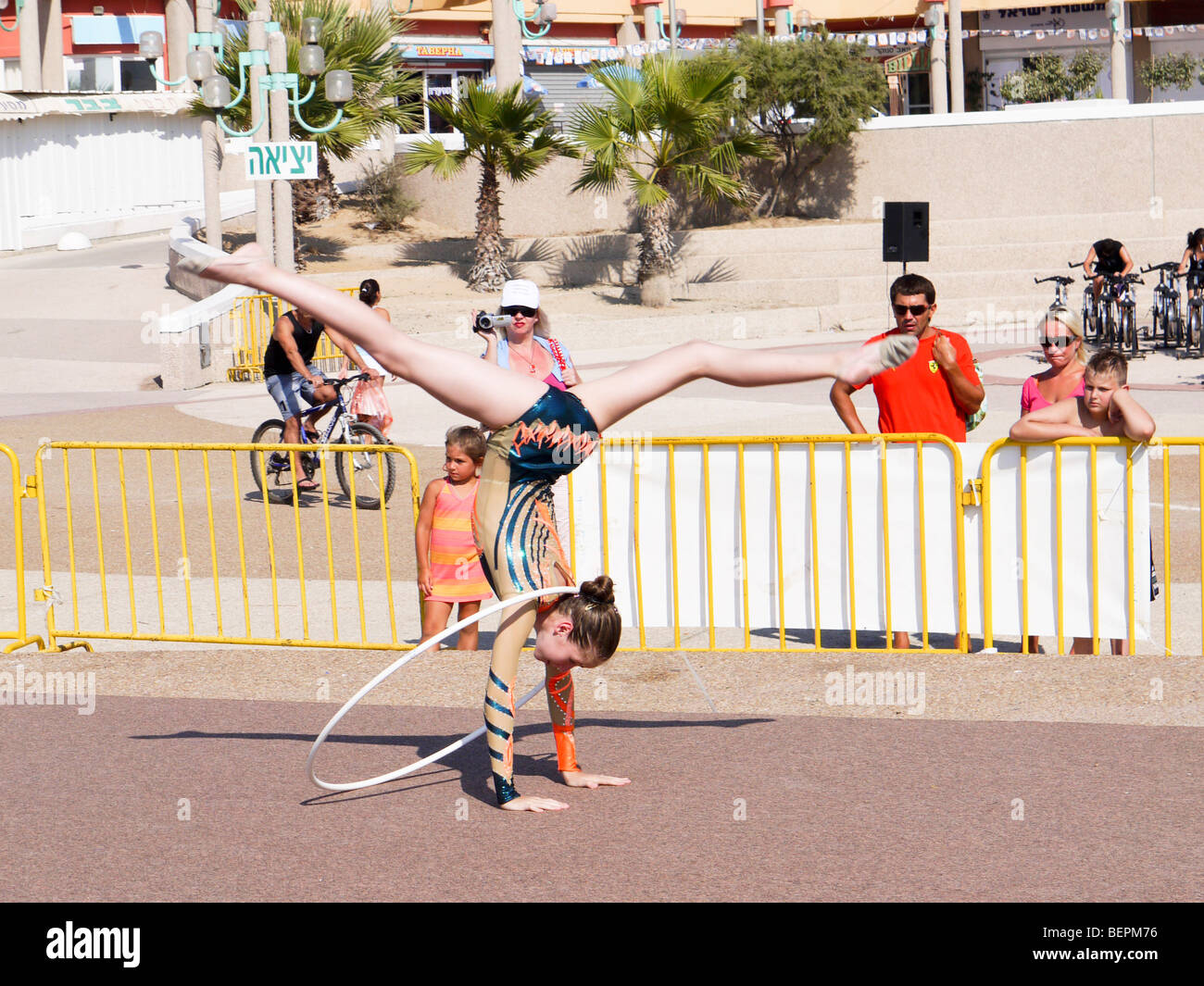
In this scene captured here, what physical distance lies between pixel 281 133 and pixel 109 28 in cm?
2703

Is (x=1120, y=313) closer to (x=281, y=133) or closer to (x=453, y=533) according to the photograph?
(x=281, y=133)

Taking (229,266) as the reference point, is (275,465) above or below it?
below

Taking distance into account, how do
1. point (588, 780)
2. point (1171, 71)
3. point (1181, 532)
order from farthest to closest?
point (1171, 71) < point (1181, 532) < point (588, 780)

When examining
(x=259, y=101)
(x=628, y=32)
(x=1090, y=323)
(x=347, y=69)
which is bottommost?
(x=1090, y=323)

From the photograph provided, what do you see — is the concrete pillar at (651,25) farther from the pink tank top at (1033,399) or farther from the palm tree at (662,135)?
the pink tank top at (1033,399)

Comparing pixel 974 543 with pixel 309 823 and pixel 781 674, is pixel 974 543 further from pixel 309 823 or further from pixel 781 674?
pixel 309 823

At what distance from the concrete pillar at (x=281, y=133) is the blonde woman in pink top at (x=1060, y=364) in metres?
13.9

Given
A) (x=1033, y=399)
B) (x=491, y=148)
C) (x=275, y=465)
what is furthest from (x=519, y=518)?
(x=491, y=148)

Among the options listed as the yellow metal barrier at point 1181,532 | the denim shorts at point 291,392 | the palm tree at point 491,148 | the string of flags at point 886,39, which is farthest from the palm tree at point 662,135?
the string of flags at point 886,39

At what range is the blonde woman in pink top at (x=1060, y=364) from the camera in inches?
300

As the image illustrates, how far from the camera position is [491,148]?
26.7 metres

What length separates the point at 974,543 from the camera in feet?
24.7

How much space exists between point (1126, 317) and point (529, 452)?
58.9ft

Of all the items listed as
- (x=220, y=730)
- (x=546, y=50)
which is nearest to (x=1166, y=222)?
(x=546, y=50)
